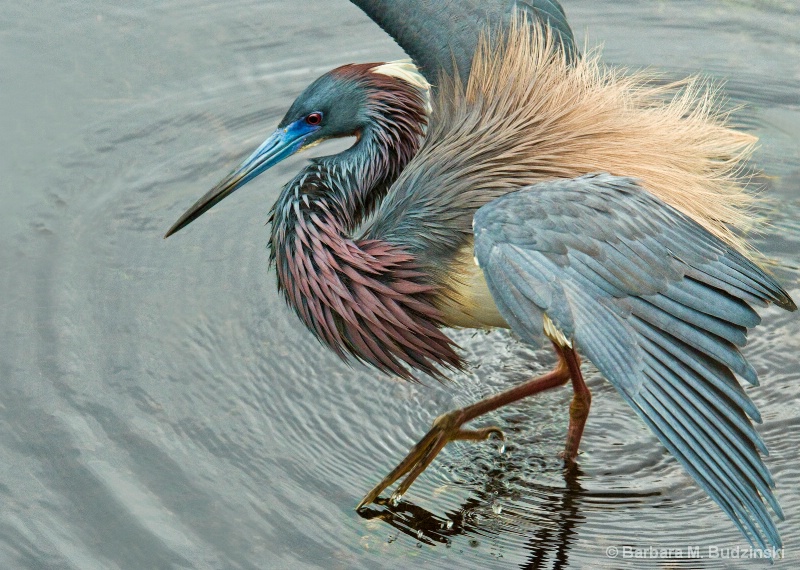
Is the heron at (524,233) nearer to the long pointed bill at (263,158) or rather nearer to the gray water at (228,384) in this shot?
the long pointed bill at (263,158)

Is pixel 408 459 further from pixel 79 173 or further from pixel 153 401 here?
pixel 79 173

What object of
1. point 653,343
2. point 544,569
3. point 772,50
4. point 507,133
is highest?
point 772,50

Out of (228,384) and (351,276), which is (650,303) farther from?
(228,384)

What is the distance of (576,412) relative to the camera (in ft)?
15.1

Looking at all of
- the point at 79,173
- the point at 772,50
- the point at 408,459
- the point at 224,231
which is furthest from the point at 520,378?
the point at 772,50

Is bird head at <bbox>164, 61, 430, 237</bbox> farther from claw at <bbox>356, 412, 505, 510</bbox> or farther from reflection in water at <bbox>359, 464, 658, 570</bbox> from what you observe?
reflection in water at <bbox>359, 464, 658, 570</bbox>

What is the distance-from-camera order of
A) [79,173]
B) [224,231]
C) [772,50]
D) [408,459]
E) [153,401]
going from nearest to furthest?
[408,459]
[153,401]
[224,231]
[79,173]
[772,50]

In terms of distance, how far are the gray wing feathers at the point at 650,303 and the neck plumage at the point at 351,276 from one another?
53 cm

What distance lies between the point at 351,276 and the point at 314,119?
0.78 m

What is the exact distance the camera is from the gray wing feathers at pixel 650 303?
3648mm

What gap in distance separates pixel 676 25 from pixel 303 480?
4193mm

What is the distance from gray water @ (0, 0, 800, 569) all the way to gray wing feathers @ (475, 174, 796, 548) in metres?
0.66

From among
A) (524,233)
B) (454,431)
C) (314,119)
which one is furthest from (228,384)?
(524,233)

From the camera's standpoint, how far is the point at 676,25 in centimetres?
727
